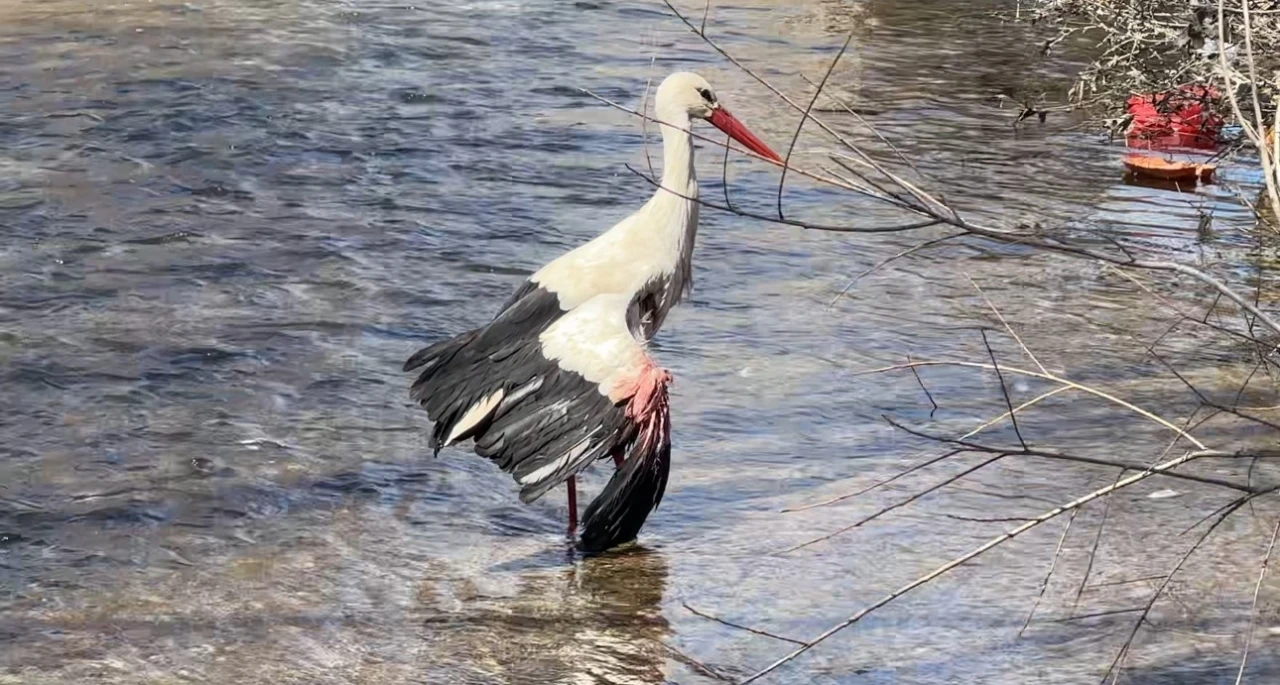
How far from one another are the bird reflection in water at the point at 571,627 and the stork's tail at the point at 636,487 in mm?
149

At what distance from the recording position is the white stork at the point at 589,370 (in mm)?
5535

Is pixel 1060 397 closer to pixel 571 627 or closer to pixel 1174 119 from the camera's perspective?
pixel 571 627

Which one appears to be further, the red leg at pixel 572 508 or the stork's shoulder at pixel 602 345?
the red leg at pixel 572 508

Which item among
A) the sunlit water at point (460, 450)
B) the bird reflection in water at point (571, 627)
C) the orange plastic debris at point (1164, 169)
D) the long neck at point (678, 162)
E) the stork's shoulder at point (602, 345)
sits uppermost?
the long neck at point (678, 162)

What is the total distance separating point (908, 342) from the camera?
8.00m

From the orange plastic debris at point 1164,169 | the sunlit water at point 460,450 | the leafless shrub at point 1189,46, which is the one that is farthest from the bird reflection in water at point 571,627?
the orange plastic debris at point 1164,169

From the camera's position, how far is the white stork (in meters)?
5.54

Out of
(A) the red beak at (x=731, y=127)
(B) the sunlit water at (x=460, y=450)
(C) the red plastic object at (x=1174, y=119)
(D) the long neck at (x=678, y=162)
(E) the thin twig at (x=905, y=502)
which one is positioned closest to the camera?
(E) the thin twig at (x=905, y=502)

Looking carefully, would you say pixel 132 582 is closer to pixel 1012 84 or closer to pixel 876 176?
pixel 876 176

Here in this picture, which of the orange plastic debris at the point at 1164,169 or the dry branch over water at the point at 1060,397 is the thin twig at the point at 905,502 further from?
the orange plastic debris at the point at 1164,169

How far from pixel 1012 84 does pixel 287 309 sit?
7.11 m

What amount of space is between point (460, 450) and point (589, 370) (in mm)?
1244

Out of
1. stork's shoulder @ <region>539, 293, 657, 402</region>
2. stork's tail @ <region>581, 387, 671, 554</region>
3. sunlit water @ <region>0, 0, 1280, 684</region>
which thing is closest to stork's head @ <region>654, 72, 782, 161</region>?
stork's shoulder @ <region>539, 293, 657, 402</region>

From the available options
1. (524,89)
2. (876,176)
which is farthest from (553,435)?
(524,89)
